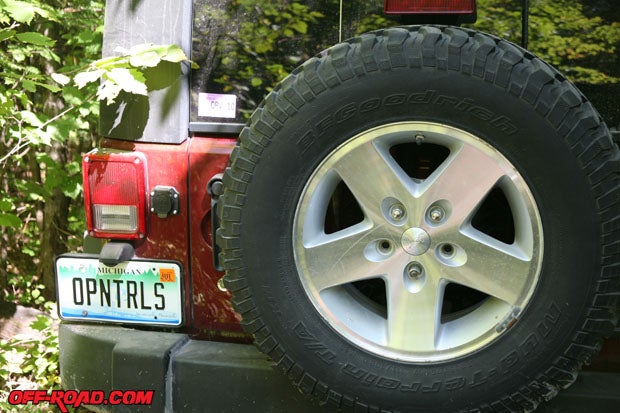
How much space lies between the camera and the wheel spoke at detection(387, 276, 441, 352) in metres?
2.01

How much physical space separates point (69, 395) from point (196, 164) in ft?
3.48

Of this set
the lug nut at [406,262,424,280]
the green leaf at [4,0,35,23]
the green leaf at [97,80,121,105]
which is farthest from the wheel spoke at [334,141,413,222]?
the green leaf at [4,0,35,23]

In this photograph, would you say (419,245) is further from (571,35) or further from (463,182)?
(571,35)

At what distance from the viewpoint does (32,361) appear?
4.16 metres

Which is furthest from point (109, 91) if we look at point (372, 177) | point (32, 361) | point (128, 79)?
point (32, 361)

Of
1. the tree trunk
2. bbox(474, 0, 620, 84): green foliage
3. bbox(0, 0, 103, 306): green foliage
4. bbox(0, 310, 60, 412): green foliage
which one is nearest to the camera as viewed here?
bbox(474, 0, 620, 84): green foliage

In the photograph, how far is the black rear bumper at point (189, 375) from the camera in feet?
7.45

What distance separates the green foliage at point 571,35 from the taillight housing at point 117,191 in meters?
1.29

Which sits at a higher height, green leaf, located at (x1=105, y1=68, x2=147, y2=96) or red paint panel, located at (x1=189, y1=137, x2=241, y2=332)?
green leaf, located at (x1=105, y1=68, x2=147, y2=96)

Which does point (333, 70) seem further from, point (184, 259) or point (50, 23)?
point (50, 23)

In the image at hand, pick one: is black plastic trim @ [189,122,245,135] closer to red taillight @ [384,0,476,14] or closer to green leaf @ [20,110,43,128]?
red taillight @ [384,0,476,14]

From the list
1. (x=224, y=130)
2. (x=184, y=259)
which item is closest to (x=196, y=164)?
(x=224, y=130)

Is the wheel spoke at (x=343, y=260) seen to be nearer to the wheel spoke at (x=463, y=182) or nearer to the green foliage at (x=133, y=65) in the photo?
the wheel spoke at (x=463, y=182)

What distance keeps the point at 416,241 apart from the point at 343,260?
0.23 meters
